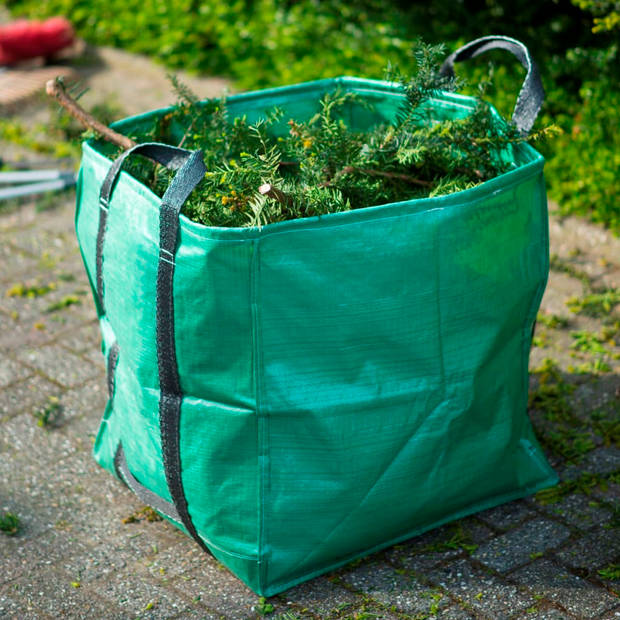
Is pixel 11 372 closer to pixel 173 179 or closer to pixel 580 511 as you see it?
pixel 173 179

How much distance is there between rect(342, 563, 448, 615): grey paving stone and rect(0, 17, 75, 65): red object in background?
507cm

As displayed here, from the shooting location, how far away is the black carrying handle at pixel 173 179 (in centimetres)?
196

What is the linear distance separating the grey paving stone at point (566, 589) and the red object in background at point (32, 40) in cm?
528

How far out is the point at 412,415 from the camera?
215cm

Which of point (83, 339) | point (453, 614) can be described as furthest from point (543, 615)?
point (83, 339)

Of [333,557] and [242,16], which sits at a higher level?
[242,16]

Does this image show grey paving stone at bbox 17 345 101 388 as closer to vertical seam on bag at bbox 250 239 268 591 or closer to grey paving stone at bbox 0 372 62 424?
grey paving stone at bbox 0 372 62 424

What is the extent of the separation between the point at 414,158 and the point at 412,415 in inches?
26.5

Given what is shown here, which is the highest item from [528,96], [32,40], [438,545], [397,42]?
[528,96]

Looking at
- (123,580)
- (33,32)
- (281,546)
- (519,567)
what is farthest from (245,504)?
(33,32)

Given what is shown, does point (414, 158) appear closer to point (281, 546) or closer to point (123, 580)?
point (281, 546)

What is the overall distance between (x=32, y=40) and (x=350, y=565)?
5.05 metres

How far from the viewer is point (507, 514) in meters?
2.54

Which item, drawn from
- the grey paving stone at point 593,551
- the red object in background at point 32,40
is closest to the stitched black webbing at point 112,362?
the grey paving stone at point 593,551
